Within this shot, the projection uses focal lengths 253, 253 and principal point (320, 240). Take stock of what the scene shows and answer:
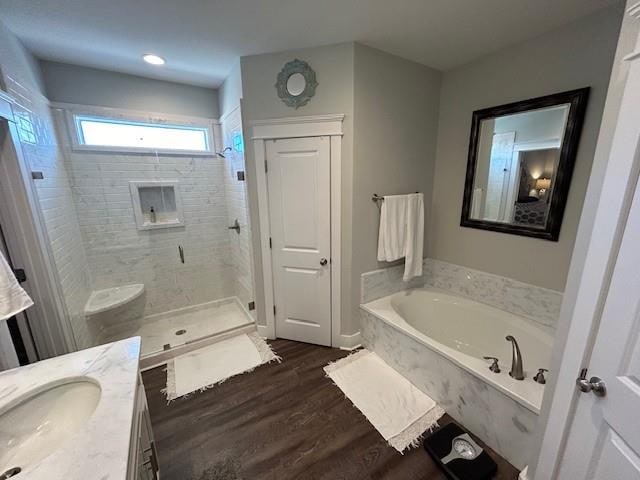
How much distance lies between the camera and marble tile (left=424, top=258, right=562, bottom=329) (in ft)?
6.25

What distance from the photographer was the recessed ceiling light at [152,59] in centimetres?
208

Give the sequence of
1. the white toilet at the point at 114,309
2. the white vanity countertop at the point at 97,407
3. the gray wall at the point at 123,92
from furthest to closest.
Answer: the white toilet at the point at 114,309 < the gray wall at the point at 123,92 < the white vanity countertop at the point at 97,407

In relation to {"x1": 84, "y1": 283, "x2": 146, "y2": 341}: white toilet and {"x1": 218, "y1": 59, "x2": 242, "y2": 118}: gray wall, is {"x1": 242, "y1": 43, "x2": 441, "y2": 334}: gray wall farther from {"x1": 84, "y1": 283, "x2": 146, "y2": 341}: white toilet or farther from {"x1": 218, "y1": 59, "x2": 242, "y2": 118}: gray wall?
{"x1": 84, "y1": 283, "x2": 146, "y2": 341}: white toilet

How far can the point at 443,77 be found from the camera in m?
2.36

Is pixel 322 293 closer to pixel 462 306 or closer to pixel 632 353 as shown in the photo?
pixel 462 306

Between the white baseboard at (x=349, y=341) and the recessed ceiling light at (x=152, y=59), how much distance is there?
2.91 meters

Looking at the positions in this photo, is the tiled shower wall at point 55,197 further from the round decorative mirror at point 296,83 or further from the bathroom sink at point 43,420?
the round decorative mirror at point 296,83

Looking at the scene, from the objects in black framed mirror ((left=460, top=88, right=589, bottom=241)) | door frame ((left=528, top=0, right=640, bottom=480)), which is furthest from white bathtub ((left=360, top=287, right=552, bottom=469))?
black framed mirror ((left=460, top=88, right=589, bottom=241))

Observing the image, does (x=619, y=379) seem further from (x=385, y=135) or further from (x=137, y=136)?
(x=137, y=136)

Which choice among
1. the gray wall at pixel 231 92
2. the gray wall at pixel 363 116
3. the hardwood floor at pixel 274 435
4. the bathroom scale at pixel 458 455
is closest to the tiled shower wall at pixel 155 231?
the gray wall at pixel 231 92

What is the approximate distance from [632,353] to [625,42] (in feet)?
3.20

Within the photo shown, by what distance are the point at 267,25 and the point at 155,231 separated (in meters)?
2.34

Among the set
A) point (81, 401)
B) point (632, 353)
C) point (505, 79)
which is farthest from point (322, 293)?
point (505, 79)

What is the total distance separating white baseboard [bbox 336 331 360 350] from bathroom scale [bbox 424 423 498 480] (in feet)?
3.13
